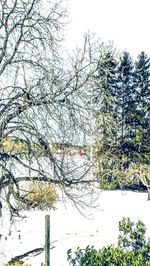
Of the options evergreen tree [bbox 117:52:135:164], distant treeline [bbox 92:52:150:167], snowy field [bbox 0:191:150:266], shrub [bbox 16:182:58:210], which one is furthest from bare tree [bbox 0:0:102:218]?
evergreen tree [bbox 117:52:135:164]

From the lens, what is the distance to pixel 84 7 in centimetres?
883

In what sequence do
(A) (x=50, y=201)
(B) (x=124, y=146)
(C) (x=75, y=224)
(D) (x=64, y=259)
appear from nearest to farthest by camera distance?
1. (D) (x=64, y=259)
2. (C) (x=75, y=224)
3. (A) (x=50, y=201)
4. (B) (x=124, y=146)

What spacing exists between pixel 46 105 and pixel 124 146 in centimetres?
2282

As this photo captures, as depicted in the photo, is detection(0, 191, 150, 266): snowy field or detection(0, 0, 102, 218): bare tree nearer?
detection(0, 0, 102, 218): bare tree

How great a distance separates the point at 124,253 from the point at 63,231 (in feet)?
25.8

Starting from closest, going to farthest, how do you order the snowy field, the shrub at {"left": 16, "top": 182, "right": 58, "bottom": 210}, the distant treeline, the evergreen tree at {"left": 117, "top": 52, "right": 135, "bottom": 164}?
the shrub at {"left": 16, "top": 182, "right": 58, "bottom": 210}
the snowy field
the distant treeline
the evergreen tree at {"left": 117, "top": 52, "right": 135, "bottom": 164}

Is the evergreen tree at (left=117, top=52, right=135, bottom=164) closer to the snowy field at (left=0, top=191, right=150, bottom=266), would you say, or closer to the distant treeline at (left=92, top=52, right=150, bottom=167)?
the distant treeline at (left=92, top=52, right=150, bottom=167)

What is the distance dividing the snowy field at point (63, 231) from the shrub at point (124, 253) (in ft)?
7.22

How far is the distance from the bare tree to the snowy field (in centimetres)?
156

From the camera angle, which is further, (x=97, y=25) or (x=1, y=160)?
(x=97, y=25)

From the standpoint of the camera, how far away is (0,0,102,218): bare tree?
7270 millimetres

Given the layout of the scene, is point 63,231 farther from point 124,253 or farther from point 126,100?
point 126,100

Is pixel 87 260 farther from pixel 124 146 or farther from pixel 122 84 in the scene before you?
pixel 122 84

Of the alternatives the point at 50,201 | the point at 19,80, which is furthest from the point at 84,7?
the point at 50,201
